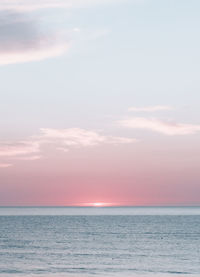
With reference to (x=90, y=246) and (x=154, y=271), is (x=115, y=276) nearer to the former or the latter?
(x=154, y=271)

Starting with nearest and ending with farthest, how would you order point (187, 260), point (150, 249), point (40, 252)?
point (187, 260) → point (40, 252) → point (150, 249)

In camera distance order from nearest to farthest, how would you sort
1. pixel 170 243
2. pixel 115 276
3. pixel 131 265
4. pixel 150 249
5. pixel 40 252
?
pixel 115 276 → pixel 131 265 → pixel 40 252 → pixel 150 249 → pixel 170 243

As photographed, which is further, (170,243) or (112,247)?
(170,243)

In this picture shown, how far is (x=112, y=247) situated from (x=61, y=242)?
13760 mm

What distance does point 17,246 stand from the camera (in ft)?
268

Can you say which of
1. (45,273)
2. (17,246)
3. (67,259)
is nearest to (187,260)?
(67,259)

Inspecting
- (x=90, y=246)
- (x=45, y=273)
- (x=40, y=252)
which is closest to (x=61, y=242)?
(x=90, y=246)

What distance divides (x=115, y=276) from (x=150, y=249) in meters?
27.3

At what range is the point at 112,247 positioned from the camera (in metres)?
80.4

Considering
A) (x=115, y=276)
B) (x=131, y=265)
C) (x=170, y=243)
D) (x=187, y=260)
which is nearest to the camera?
(x=115, y=276)

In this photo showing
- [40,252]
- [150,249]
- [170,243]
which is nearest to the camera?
[40,252]

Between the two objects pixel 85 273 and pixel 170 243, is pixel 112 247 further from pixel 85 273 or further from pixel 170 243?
pixel 85 273

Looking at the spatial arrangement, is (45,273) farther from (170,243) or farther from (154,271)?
(170,243)

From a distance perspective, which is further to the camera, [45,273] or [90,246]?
[90,246]
